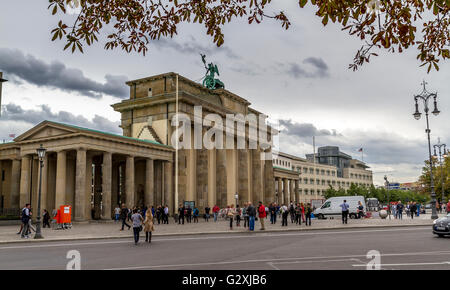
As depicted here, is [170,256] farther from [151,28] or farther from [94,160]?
[94,160]

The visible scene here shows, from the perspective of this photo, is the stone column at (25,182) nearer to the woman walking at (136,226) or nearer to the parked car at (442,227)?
the woman walking at (136,226)

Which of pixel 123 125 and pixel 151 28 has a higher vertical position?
pixel 123 125

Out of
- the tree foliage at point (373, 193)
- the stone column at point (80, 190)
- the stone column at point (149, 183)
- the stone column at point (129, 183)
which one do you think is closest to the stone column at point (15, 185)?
Answer: the stone column at point (80, 190)

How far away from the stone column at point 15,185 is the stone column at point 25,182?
4503mm

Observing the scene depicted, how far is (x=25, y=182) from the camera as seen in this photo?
39281mm

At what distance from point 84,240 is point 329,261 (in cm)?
1425

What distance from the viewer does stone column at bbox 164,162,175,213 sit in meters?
43.5

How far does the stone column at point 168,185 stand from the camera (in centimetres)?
4347

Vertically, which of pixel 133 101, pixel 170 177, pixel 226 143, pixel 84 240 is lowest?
pixel 84 240

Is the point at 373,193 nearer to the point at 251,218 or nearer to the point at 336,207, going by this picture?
the point at 336,207

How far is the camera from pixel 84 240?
819 inches

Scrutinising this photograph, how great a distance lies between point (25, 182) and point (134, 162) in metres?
12.0

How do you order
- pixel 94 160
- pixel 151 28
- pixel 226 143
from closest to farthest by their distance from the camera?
pixel 151 28
pixel 94 160
pixel 226 143

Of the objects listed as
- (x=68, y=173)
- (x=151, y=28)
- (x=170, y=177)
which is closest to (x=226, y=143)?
(x=170, y=177)
